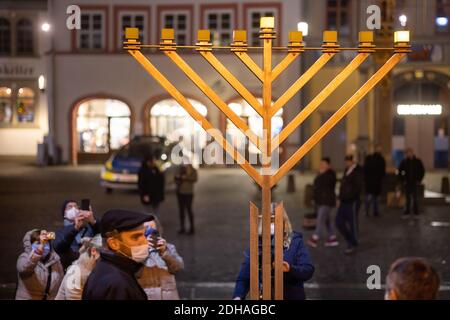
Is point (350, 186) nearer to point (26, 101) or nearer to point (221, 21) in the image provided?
point (221, 21)

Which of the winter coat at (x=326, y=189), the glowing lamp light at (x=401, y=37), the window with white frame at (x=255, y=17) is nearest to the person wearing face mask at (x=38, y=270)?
the glowing lamp light at (x=401, y=37)

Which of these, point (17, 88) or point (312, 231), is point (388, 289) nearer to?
point (312, 231)

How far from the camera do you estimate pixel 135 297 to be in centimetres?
438

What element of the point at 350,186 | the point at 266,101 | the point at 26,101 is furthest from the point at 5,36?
the point at 266,101

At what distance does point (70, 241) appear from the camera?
24.1 feet

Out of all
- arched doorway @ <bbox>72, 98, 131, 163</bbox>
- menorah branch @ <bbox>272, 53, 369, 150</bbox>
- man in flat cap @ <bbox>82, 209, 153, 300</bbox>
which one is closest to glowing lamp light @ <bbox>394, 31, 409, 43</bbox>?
menorah branch @ <bbox>272, 53, 369, 150</bbox>

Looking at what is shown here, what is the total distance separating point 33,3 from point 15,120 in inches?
189

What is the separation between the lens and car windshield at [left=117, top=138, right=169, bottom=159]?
2320 centimetres

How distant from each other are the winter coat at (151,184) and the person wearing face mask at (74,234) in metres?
8.02

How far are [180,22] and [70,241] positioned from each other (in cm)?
2442

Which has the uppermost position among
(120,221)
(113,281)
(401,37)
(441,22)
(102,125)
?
(441,22)

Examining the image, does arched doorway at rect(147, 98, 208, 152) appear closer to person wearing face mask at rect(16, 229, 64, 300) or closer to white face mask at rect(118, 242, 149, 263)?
person wearing face mask at rect(16, 229, 64, 300)

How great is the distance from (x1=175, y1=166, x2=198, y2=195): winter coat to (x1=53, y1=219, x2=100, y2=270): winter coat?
7.79m
